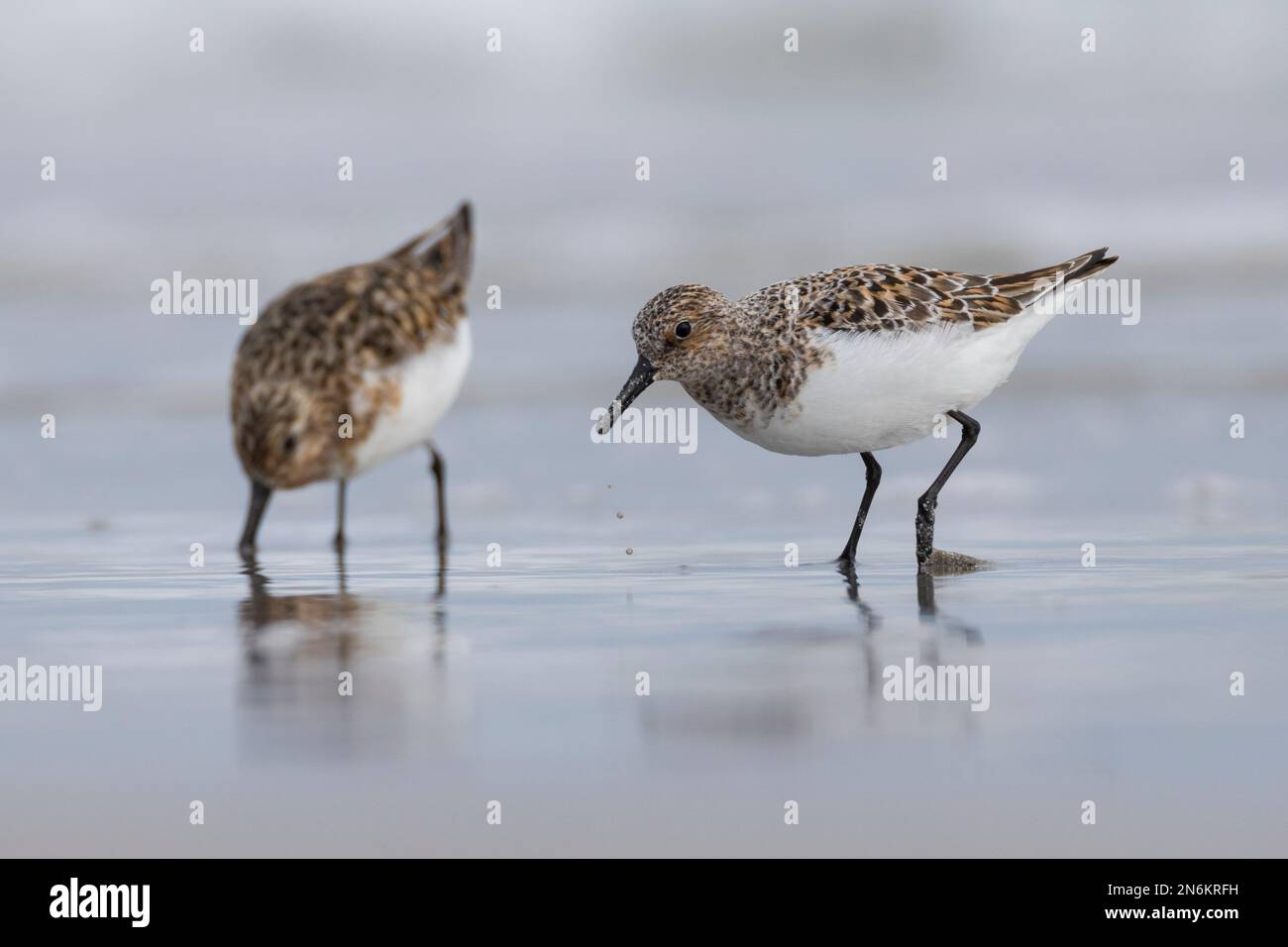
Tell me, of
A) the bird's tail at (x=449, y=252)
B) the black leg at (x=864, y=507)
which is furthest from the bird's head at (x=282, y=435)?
the black leg at (x=864, y=507)

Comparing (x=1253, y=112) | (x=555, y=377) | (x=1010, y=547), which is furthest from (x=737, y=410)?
(x=1253, y=112)

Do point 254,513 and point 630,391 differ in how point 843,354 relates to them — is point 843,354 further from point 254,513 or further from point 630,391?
point 254,513

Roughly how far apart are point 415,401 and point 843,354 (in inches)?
81.7

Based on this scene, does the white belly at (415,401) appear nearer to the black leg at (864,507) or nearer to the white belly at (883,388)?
the white belly at (883,388)

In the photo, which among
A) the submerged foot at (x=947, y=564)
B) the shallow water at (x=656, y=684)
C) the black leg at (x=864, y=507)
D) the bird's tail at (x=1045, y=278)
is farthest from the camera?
the bird's tail at (x=1045, y=278)

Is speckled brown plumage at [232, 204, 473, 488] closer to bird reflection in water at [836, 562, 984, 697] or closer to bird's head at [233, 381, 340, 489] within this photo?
bird's head at [233, 381, 340, 489]

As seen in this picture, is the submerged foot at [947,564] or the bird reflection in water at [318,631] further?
the submerged foot at [947,564]

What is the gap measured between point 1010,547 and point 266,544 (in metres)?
3.54

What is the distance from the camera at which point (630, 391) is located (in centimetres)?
695

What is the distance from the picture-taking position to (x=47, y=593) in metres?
6.47

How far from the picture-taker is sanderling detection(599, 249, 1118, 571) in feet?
21.8

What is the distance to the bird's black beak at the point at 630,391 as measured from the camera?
6.93 metres

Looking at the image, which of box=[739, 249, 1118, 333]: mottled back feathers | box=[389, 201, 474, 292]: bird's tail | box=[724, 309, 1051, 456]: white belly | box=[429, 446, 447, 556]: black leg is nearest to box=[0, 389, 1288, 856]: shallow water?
box=[429, 446, 447, 556]: black leg

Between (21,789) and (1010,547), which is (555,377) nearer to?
(1010,547)
